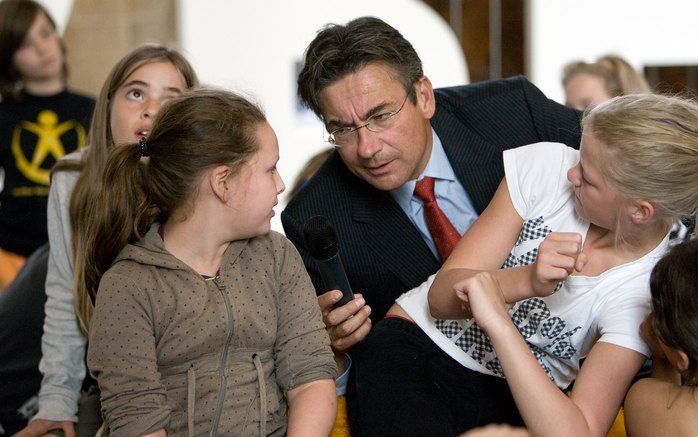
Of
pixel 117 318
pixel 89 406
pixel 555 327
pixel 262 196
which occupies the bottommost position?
pixel 89 406

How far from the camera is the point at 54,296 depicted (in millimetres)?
2170

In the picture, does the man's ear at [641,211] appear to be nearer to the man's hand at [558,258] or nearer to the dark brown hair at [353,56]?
the man's hand at [558,258]

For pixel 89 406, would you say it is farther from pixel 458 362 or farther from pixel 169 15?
pixel 169 15

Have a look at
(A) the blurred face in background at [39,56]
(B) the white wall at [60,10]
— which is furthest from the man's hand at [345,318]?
(B) the white wall at [60,10]

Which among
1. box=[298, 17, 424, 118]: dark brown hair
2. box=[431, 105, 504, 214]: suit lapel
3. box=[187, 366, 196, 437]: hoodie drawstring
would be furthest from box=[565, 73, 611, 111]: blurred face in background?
box=[187, 366, 196, 437]: hoodie drawstring

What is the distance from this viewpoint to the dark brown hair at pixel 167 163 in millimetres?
1651

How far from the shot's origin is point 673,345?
151 centimetres

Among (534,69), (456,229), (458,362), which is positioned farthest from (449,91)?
(534,69)

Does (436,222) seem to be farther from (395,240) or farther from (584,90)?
(584,90)

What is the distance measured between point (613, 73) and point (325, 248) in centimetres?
221

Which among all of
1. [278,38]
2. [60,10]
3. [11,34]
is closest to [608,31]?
[278,38]

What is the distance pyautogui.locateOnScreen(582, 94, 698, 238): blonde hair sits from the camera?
1609 millimetres

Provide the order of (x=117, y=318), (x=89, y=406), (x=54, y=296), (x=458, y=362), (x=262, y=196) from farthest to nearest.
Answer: (x=54, y=296) → (x=89, y=406) → (x=458, y=362) → (x=262, y=196) → (x=117, y=318)

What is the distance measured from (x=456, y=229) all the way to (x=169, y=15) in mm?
3212
